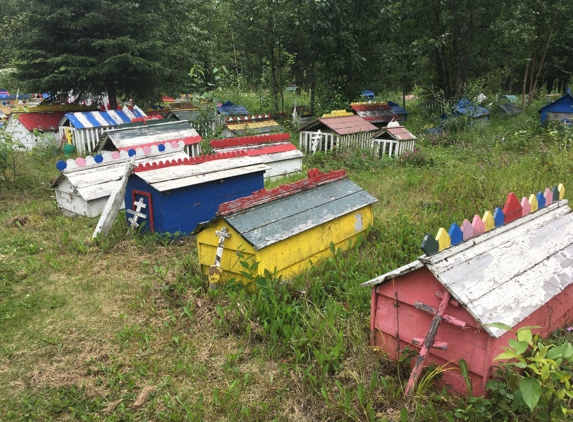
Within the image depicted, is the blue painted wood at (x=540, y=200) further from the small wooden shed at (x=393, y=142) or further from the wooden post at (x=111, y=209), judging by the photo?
the small wooden shed at (x=393, y=142)

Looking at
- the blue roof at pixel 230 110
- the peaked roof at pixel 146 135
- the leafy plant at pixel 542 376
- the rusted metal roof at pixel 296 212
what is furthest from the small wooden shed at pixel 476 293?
the blue roof at pixel 230 110

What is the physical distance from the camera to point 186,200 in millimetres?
5852

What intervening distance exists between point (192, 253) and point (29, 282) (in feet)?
5.94

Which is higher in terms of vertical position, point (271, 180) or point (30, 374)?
point (30, 374)

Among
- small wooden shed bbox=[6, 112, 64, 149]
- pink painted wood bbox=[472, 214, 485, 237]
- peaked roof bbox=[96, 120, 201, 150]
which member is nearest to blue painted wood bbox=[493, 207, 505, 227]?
pink painted wood bbox=[472, 214, 485, 237]

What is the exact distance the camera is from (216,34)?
70.4ft

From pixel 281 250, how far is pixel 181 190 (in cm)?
208

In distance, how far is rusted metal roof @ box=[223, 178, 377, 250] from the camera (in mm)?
4203

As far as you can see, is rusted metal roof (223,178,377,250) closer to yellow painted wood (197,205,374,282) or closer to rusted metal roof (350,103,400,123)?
yellow painted wood (197,205,374,282)

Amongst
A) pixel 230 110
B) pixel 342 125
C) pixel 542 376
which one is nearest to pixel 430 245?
pixel 542 376

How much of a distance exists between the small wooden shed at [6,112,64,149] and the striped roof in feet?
3.07

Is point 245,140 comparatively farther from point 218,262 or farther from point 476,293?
point 476,293

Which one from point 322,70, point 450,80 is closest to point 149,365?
point 322,70

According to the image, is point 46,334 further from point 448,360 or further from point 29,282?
point 448,360
